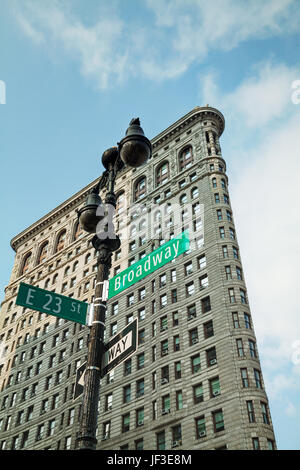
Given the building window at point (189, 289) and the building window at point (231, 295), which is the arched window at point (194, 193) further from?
the building window at point (231, 295)

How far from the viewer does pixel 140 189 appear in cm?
7750

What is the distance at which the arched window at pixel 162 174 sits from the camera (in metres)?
74.4

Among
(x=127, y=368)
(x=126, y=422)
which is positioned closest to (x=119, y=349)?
(x=126, y=422)

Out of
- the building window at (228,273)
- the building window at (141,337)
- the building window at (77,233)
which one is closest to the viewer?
the building window at (228,273)

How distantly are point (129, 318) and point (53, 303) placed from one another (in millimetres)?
48840

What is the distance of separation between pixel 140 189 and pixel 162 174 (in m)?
4.52

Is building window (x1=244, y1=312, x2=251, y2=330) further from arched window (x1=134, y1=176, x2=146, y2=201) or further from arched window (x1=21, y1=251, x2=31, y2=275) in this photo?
arched window (x1=21, y1=251, x2=31, y2=275)

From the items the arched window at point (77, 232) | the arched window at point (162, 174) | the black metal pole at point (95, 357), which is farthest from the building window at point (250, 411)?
the arched window at point (77, 232)

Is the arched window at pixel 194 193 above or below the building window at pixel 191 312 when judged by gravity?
above

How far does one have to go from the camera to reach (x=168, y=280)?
56875 mm

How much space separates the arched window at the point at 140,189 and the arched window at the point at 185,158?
24.6 feet

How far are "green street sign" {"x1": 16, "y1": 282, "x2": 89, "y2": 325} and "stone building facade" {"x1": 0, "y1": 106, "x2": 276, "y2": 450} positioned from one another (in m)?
33.4

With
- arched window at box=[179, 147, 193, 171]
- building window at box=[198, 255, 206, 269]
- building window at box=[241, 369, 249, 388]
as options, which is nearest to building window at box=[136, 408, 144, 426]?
building window at box=[241, 369, 249, 388]

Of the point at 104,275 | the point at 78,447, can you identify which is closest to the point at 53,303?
the point at 104,275
